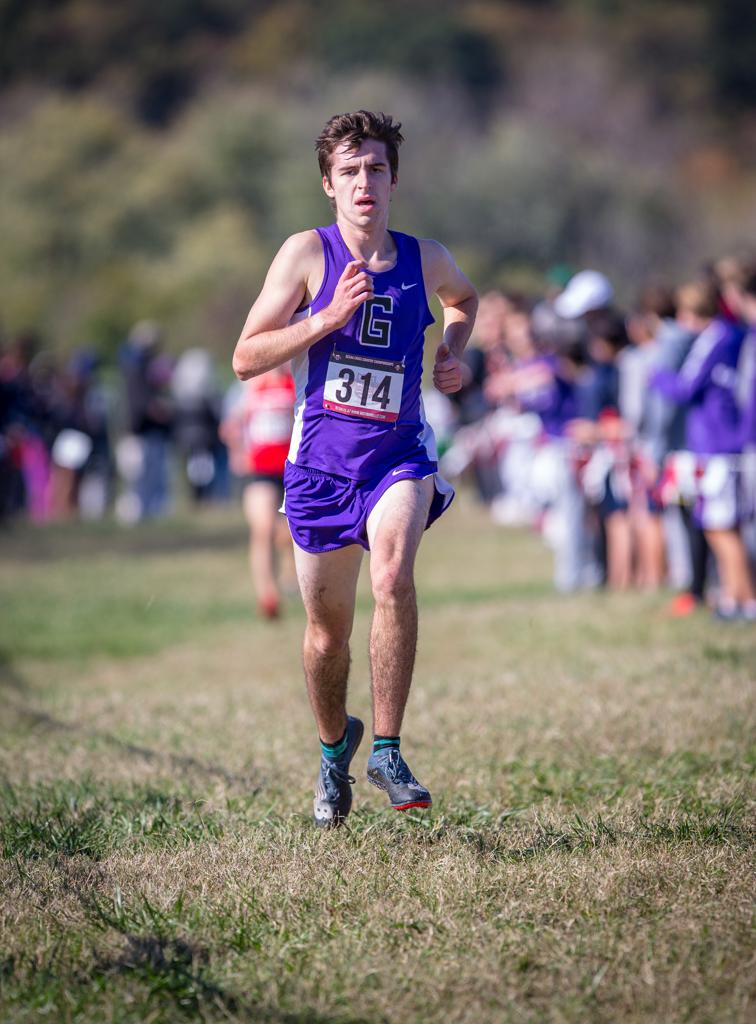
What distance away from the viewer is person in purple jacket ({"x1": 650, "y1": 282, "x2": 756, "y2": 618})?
10078mm

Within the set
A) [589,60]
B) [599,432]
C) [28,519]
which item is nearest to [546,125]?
[589,60]

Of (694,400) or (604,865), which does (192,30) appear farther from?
(604,865)

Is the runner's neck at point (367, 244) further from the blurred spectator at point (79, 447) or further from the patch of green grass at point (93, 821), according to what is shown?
Result: the blurred spectator at point (79, 447)

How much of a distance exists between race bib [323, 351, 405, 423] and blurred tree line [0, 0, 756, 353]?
3524 centimetres

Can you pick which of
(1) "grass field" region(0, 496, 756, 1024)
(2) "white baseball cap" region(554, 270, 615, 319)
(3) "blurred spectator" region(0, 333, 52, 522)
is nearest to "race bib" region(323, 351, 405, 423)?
(1) "grass field" region(0, 496, 756, 1024)

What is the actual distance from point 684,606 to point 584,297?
327 centimetres

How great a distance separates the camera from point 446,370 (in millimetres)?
5488

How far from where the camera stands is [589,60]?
249 feet

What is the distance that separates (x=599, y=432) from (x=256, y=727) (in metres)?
5.84

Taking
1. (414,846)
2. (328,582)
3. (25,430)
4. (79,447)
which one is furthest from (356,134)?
(79,447)

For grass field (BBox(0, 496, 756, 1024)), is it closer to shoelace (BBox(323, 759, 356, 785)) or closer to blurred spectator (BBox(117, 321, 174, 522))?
shoelace (BBox(323, 759, 356, 785))

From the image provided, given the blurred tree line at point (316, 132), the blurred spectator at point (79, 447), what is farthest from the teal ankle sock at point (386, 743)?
the blurred tree line at point (316, 132)

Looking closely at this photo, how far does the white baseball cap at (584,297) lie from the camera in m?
12.8

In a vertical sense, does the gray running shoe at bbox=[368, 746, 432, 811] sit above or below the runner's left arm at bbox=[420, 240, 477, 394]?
below
